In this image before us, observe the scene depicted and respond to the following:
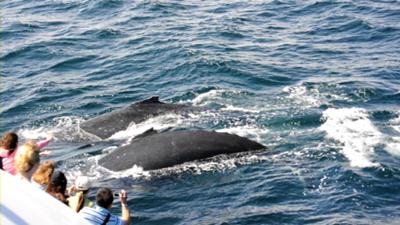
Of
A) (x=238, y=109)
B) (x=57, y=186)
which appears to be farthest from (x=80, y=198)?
(x=238, y=109)

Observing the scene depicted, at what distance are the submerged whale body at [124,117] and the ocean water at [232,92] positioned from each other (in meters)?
0.32

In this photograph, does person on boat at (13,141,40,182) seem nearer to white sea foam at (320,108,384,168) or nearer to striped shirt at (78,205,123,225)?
striped shirt at (78,205,123,225)

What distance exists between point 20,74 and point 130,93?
6202 mm

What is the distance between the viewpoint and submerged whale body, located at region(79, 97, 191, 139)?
20.3 metres

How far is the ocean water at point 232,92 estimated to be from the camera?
1533 cm

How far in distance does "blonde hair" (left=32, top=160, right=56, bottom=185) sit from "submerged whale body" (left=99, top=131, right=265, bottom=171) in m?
6.01

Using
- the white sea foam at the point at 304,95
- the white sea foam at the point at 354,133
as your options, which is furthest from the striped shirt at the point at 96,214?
the white sea foam at the point at 304,95

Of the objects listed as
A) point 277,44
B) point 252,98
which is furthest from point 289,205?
point 277,44

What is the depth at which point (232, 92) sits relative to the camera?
24.4 metres

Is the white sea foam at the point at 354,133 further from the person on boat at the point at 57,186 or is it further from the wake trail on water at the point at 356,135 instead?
the person on boat at the point at 57,186

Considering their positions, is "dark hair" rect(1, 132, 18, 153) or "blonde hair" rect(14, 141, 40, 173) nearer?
"blonde hair" rect(14, 141, 40, 173)

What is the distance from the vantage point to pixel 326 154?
17.6 meters

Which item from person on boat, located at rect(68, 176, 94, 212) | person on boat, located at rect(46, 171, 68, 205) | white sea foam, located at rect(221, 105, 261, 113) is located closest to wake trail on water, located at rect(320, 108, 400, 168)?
white sea foam, located at rect(221, 105, 261, 113)

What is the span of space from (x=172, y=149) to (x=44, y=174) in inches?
264
